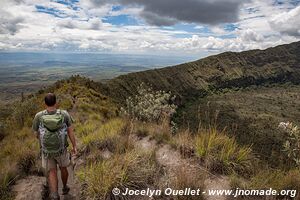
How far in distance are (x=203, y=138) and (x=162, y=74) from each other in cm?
11723

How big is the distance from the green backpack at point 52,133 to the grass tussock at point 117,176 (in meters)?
0.77

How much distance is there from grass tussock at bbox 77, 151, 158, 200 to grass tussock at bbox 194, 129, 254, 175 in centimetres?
117

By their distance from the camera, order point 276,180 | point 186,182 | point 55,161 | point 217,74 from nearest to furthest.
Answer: point 186,182 → point 276,180 → point 55,161 → point 217,74

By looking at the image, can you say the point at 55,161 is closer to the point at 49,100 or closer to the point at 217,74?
the point at 49,100

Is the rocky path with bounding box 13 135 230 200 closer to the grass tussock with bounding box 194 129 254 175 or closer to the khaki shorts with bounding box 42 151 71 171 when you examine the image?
the grass tussock with bounding box 194 129 254 175

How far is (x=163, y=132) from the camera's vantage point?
753 cm

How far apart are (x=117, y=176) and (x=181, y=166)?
48.9 inches

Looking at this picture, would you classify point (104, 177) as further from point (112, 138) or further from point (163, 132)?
point (163, 132)

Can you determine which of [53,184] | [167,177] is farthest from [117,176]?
[53,184]

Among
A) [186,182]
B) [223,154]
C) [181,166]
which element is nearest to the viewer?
[186,182]

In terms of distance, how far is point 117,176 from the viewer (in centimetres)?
456

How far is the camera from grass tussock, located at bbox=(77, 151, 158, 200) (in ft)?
14.7

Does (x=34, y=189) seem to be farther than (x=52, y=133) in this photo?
Yes

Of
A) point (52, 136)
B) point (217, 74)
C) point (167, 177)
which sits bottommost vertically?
point (217, 74)
